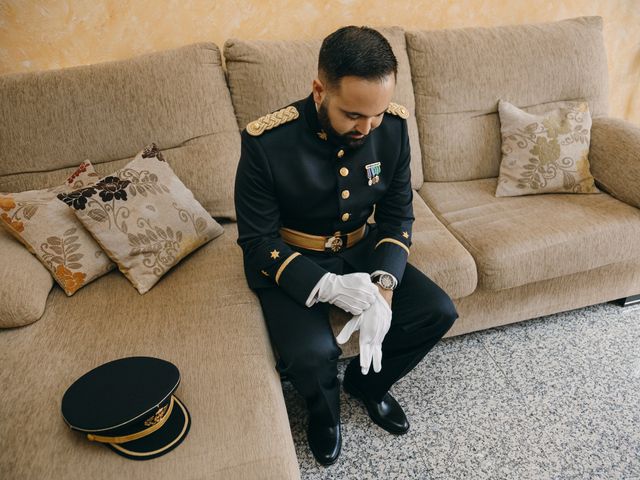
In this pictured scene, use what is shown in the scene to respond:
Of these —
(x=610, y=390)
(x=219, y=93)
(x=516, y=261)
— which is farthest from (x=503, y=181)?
(x=219, y=93)

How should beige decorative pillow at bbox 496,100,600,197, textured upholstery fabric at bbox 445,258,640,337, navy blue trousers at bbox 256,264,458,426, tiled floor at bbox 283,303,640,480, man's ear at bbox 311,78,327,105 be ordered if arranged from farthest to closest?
beige decorative pillow at bbox 496,100,600,197
textured upholstery fabric at bbox 445,258,640,337
tiled floor at bbox 283,303,640,480
navy blue trousers at bbox 256,264,458,426
man's ear at bbox 311,78,327,105

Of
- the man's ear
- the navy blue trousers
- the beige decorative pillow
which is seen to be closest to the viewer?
the man's ear

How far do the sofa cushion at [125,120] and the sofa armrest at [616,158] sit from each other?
1.44 meters

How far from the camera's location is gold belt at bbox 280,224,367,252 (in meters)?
1.38

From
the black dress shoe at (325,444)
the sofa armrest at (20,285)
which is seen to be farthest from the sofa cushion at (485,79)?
the sofa armrest at (20,285)

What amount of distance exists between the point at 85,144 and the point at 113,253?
468 millimetres

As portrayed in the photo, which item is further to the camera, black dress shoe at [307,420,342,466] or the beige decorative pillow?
the beige decorative pillow

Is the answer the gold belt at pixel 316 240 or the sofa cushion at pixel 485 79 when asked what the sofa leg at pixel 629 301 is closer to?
the sofa cushion at pixel 485 79

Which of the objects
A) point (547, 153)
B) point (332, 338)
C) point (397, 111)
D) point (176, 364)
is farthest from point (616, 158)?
point (176, 364)

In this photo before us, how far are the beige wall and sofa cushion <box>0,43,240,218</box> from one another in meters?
0.23

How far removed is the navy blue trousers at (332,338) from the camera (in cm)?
119

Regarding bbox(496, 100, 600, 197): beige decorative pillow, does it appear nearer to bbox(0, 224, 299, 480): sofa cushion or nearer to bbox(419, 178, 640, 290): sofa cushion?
bbox(419, 178, 640, 290): sofa cushion

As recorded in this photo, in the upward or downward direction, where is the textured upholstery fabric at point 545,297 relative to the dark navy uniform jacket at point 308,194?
downward

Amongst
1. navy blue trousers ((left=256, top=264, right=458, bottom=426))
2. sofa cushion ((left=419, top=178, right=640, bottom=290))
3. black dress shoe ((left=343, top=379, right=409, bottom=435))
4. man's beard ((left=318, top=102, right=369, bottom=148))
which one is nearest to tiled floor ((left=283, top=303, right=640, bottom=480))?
black dress shoe ((left=343, top=379, right=409, bottom=435))
